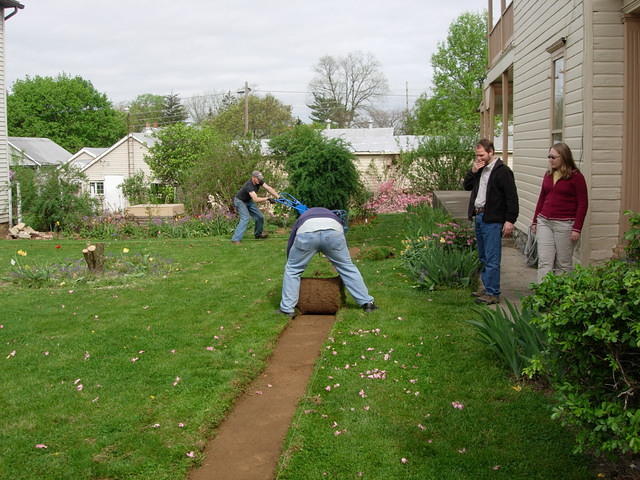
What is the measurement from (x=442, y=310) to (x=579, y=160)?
2378mm

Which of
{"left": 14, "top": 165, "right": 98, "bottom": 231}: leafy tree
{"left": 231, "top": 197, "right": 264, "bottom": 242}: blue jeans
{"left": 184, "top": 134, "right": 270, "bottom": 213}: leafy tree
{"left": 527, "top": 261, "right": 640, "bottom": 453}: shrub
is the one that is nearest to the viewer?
{"left": 527, "top": 261, "right": 640, "bottom": 453}: shrub

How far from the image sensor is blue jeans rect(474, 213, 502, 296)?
7.27m

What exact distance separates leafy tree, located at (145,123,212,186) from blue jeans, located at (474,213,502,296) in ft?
94.7

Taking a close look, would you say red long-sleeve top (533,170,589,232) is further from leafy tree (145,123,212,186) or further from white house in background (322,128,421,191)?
leafy tree (145,123,212,186)

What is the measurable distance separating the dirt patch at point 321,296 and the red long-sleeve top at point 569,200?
2419 mm

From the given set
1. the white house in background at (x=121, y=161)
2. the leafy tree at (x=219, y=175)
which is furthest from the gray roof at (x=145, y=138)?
the leafy tree at (x=219, y=175)

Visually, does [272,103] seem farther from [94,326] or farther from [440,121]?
[94,326]

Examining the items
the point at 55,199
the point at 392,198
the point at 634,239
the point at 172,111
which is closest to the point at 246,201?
the point at 55,199

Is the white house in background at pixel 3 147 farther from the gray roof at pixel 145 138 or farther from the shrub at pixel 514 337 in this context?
the gray roof at pixel 145 138

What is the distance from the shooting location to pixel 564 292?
3271 millimetres

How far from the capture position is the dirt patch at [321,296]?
7637mm

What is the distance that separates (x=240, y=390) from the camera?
202 inches

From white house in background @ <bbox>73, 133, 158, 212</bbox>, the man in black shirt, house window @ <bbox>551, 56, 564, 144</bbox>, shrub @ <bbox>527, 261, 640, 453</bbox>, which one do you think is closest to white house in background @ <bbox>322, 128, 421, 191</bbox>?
white house in background @ <bbox>73, 133, 158, 212</bbox>

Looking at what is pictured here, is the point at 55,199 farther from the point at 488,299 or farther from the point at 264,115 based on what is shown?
the point at 264,115
